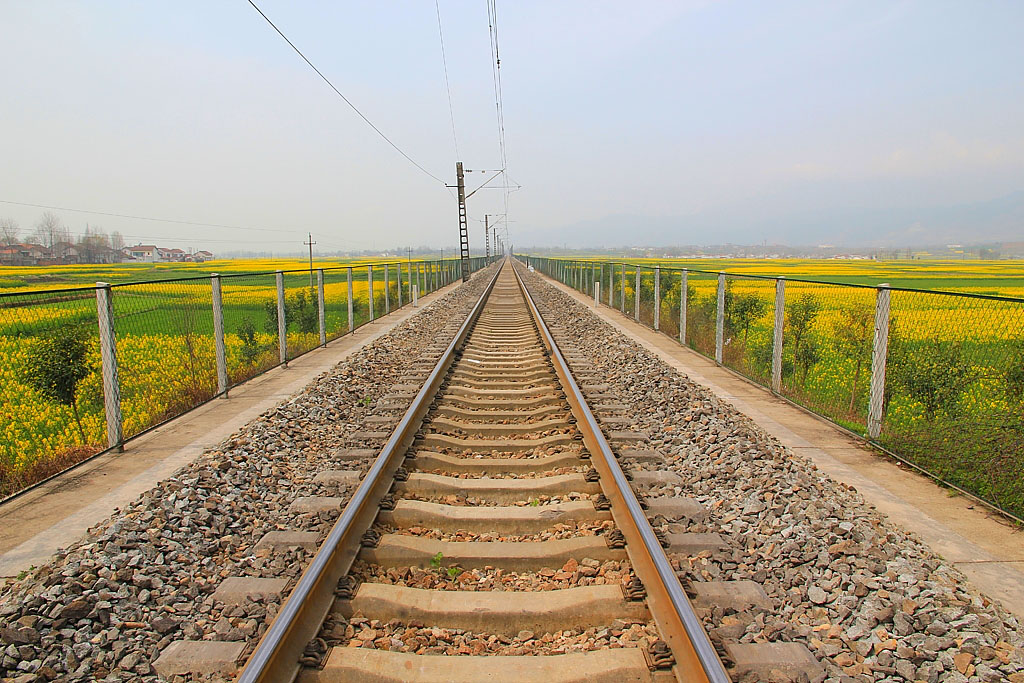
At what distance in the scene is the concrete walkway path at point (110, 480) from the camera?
465 centimetres

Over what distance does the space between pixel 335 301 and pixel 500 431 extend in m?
20.9

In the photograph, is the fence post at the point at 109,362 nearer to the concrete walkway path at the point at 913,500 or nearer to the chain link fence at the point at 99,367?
the chain link fence at the point at 99,367

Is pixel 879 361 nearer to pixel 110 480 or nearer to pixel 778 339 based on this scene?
pixel 778 339

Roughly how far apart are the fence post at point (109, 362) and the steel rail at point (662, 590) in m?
4.78

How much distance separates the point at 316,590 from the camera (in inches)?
142

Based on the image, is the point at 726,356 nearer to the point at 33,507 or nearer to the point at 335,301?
the point at 33,507

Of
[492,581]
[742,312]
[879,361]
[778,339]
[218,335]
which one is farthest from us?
[742,312]

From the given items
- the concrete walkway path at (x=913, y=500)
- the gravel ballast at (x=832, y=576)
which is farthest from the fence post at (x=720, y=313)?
the gravel ballast at (x=832, y=576)

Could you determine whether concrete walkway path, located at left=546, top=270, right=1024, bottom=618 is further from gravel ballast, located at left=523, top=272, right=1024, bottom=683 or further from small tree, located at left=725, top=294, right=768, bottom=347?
small tree, located at left=725, top=294, right=768, bottom=347

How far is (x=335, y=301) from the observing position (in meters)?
26.8

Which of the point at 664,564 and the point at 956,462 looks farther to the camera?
the point at 956,462

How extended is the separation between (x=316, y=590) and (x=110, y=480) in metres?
3.37

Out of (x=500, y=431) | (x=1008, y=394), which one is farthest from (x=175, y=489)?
(x=1008, y=394)

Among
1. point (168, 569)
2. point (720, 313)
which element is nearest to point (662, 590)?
point (168, 569)
